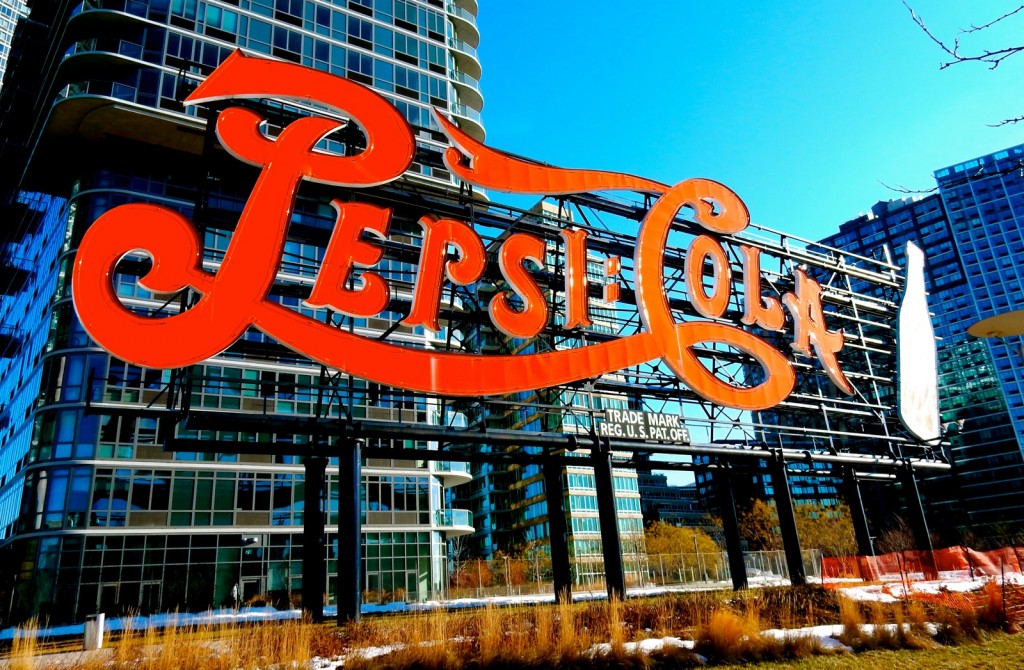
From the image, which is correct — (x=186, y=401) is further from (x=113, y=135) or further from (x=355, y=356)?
(x=113, y=135)

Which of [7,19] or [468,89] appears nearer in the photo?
[468,89]

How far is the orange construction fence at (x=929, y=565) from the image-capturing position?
24.9 metres

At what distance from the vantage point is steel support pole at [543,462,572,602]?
22.3 metres

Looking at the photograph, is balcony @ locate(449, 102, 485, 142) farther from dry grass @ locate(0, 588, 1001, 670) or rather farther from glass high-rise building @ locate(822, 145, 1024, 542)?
glass high-rise building @ locate(822, 145, 1024, 542)

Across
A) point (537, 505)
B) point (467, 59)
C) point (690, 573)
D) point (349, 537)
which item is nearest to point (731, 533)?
point (349, 537)

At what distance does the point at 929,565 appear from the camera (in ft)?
87.8

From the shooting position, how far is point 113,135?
3859 cm

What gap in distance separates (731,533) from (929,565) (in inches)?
303

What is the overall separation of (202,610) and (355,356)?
25364 mm

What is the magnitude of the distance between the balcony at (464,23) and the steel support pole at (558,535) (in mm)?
42774

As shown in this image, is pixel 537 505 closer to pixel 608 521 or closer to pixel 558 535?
pixel 558 535

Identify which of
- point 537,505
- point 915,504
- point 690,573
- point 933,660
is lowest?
point 933,660

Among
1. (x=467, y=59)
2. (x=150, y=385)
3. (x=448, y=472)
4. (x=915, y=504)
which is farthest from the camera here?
(x=467, y=59)

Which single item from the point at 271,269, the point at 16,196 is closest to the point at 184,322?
the point at 271,269
